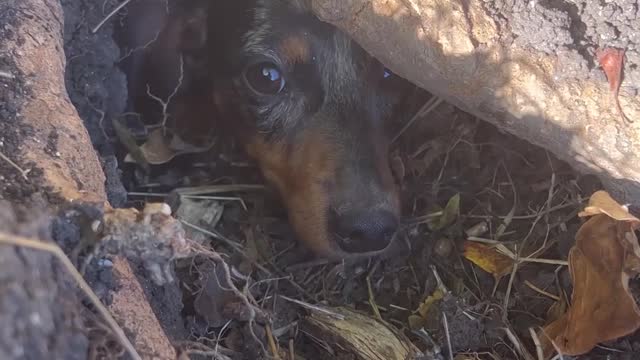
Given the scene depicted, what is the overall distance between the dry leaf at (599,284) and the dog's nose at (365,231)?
541mm

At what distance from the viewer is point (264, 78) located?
2.79 metres

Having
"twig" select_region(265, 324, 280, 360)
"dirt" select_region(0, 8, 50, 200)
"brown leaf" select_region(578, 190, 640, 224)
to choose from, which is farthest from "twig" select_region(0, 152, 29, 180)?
"brown leaf" select_region(578, 190, 640, 224)

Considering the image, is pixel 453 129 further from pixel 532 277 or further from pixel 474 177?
pixel 532 277

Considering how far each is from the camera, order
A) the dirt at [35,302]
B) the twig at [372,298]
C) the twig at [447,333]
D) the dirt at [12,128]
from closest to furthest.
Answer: the dirt at [35,302] < the dirt at [12,128] < the twig at [447,333] < the twig at [372,298]

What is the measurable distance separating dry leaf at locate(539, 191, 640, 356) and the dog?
565mm

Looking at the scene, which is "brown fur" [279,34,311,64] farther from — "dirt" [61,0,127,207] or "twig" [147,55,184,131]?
"dirt" [61,0,127,207]

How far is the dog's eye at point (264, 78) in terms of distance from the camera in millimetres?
2760

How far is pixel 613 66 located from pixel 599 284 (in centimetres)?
53

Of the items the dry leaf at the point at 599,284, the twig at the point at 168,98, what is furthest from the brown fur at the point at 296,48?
the dry leaf at the point at 599,284

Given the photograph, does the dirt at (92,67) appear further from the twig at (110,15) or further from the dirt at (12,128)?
the dirt at (12,128)

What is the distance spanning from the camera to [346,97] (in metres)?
2.72

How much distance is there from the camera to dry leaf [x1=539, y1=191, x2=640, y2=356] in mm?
1950

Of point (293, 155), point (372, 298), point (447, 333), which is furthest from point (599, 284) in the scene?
point (293, 155)

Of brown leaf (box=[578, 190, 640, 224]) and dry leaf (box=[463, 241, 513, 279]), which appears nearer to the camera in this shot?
brown leaf (box=[578, 190, 640, 224])
